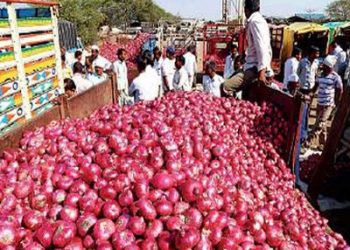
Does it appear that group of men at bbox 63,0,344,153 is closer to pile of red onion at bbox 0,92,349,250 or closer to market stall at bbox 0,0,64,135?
market stall at bbox 0,0,64,135

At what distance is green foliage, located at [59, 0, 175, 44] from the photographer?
77.0ft

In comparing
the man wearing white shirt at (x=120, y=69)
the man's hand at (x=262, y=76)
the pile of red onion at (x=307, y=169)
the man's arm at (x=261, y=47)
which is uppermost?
the man's arm at (x=261, y=47)

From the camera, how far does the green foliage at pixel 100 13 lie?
77.0 feet

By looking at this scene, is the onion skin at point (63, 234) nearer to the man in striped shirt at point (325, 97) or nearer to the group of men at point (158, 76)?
the group of men at point (158, 76)

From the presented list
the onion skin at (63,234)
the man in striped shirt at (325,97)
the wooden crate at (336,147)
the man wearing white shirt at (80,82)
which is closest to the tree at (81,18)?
the man wearing white shirt at (80,82)

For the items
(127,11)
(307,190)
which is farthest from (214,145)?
(127,11)

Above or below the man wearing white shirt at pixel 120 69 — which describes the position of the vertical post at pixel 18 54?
above

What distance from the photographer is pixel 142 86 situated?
4.87 metres

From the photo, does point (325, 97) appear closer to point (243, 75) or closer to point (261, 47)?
point (243, 75)

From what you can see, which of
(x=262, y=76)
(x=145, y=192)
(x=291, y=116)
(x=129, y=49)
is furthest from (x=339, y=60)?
(x=129, y=49)

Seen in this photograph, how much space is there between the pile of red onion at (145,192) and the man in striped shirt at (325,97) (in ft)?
12.3

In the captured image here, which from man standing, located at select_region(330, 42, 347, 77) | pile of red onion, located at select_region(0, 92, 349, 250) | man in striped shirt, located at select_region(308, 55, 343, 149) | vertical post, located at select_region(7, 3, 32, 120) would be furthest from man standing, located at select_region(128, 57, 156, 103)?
man standing, located at select_region(330, 42, 347, 77)

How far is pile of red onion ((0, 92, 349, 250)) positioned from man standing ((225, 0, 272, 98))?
4.61 ft

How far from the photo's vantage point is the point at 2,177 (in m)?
2.04
